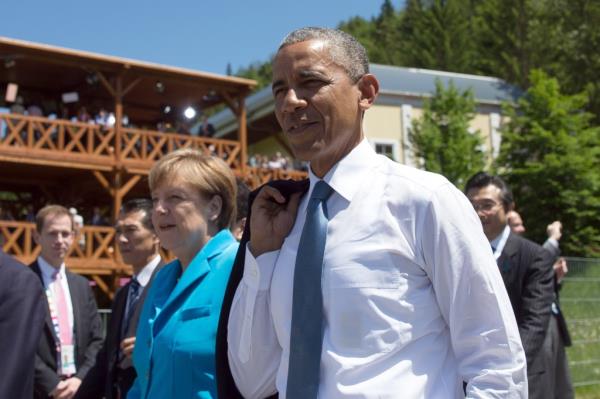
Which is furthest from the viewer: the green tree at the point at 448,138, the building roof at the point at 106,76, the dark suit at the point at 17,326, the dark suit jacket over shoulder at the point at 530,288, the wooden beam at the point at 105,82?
the green tree at the point at 448,138

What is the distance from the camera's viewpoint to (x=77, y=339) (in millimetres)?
6039

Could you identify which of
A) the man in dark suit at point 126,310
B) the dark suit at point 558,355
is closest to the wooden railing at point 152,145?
the man in dark suit at point 126,310

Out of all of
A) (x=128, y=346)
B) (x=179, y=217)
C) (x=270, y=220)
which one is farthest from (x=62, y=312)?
(x=270, y=220)

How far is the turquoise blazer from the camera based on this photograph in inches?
120

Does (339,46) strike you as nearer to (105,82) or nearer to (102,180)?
(105,82)

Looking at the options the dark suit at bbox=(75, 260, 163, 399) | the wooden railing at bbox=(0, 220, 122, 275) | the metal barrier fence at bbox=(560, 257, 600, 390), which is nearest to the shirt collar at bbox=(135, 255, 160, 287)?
the dark suit at bbox=(75, 260, 163, 399)

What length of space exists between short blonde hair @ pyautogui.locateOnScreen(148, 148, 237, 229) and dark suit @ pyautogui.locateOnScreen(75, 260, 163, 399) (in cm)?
96

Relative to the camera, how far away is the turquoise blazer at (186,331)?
305 centimetres

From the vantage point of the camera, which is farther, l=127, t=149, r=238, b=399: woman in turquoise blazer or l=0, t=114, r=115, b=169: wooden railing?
l=0, t=114, r=115, b=169: wooden railing

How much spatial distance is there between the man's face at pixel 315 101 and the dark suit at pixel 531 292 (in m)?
2.88

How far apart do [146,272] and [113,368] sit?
1.01m

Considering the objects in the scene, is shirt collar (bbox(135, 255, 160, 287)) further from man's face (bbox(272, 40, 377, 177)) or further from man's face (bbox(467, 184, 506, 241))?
man's face (bbox(272, 40, 377, 177))

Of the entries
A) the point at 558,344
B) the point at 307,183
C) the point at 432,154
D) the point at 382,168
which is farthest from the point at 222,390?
the point at 432,154

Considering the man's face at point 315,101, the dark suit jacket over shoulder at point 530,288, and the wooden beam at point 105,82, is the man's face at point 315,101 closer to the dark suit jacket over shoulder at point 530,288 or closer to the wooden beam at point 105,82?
the dark suit jacket over shoulder at point 530,288
